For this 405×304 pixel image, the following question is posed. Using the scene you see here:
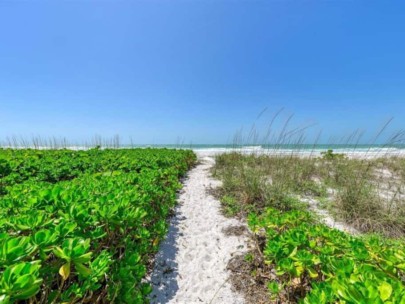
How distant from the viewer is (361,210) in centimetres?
366

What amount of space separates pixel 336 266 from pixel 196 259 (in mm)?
1854

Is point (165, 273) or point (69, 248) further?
point (165, 273)

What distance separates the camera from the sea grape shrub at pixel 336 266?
30.5 inches

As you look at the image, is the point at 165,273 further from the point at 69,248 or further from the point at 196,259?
the point at 69,248

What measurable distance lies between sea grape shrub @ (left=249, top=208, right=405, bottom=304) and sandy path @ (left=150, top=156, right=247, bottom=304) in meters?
0.68

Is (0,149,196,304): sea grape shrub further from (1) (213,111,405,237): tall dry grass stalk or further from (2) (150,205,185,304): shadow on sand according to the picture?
(1) (213,111,405,237): tall dry grass stalk

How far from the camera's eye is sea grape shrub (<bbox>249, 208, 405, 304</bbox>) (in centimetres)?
77

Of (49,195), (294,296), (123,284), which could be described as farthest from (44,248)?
(294,296)

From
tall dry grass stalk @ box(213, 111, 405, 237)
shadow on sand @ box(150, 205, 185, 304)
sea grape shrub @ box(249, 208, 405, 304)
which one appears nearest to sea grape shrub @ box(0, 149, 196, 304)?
shadow on sand @ box(150, 205, 185, 304)

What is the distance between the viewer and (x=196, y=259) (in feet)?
8.60

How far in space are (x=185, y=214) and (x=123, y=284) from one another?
271cm

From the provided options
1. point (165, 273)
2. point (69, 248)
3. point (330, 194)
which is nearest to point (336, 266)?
point (69, 248)

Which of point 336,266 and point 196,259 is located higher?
point 336,266

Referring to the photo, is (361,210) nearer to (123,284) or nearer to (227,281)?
(227,281)
